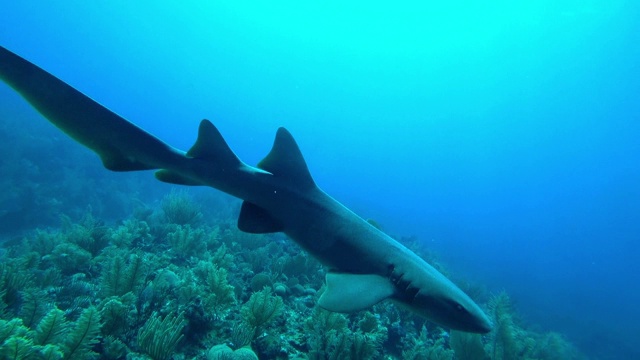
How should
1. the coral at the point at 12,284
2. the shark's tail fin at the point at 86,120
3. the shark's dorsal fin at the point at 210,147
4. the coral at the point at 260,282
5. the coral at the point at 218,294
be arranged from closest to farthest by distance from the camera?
the shark's tail fin at the point at 86,120, the shark's dorsal fin at the point at 210,147, the coral at the point at 12,284, the coral at the point at 218,294, the coral at the point at 260,282

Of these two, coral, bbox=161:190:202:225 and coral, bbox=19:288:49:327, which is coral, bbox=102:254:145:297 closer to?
coral, bbox=19:288:49:327

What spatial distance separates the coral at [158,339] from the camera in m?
3.48

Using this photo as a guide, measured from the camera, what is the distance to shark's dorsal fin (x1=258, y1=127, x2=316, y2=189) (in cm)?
347

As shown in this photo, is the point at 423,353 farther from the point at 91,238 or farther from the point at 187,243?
the point at 91,238

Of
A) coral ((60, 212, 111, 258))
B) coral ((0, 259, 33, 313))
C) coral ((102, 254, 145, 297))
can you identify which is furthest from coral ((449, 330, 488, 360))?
coral ((60, 212, 111, 258))

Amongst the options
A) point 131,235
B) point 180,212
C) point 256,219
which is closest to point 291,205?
point 256,219

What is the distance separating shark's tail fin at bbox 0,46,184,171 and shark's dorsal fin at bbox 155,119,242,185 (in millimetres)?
165

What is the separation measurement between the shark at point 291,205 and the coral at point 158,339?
1481 millimetres

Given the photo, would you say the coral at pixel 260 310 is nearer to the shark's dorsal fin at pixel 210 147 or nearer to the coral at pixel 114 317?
the coral at pixel 114 317

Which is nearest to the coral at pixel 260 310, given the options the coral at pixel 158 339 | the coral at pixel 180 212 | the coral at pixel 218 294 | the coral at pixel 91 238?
the coral at pixel 218 294

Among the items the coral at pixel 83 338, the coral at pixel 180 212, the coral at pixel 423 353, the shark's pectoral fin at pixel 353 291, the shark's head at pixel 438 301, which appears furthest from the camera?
the coral at pixel 180 212

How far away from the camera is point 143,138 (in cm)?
289

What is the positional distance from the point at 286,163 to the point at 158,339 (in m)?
2.42

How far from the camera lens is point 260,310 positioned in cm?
463
